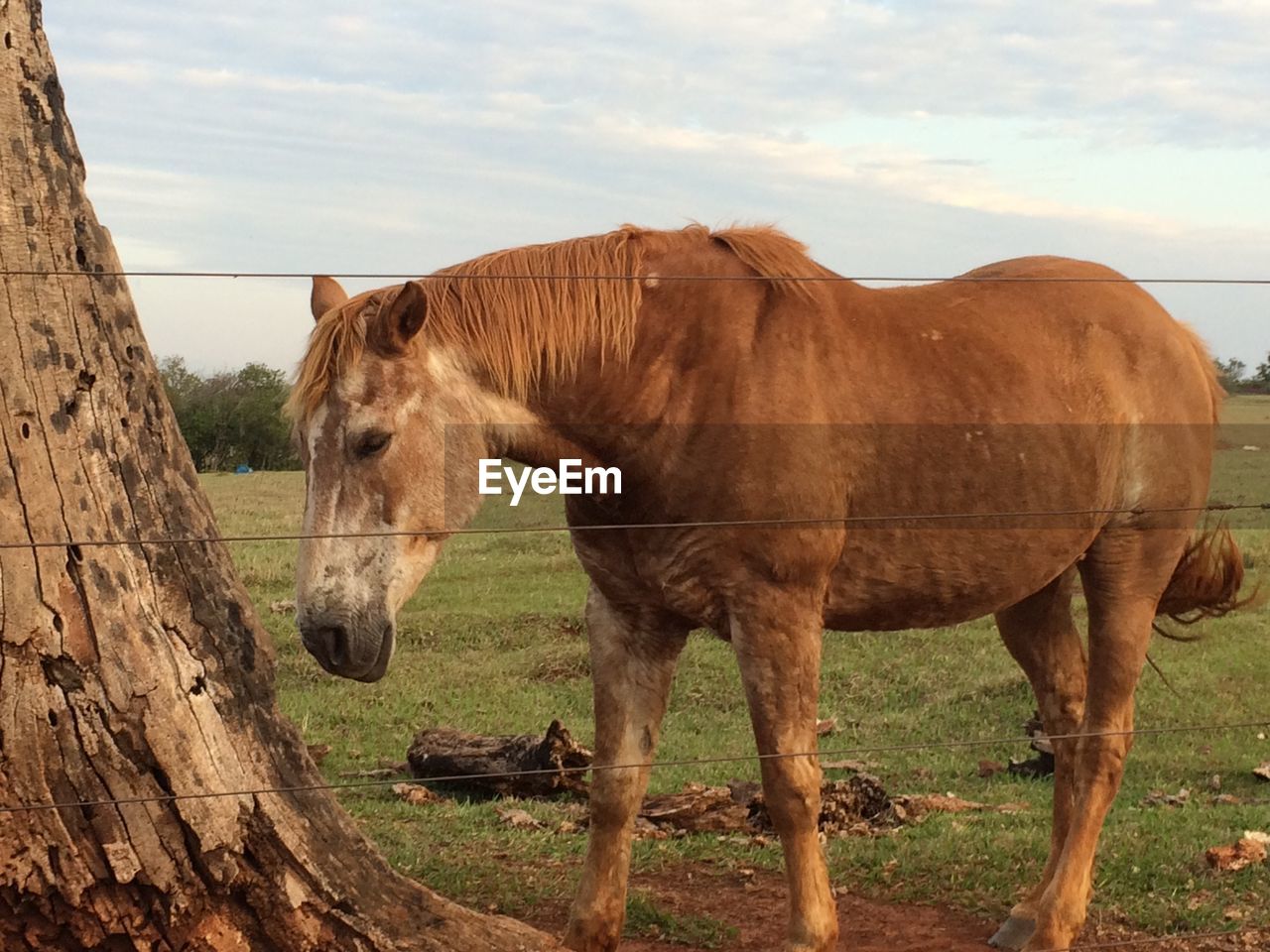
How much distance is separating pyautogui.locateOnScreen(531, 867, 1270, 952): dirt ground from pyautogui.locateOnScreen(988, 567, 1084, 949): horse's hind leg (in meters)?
0.54

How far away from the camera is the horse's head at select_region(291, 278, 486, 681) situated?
3820 mm

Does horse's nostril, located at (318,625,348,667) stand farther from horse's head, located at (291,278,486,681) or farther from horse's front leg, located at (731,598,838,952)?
horse's front leg, located at (731,598,838,952)

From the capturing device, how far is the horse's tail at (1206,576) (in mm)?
5820

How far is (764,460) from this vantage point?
14.0 feet

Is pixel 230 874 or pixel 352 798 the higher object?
pixel 230 874

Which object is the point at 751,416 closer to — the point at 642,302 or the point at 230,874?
the point at 642,302

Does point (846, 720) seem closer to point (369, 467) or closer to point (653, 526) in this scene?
point (653, 526)

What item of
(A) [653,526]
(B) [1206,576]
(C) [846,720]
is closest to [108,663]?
(A) [653,526]

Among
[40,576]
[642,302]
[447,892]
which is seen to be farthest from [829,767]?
[40,576]

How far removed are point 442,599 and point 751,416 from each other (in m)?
8.92

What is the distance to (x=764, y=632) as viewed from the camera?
4.25m

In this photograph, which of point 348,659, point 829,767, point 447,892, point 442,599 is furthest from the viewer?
point 442,599

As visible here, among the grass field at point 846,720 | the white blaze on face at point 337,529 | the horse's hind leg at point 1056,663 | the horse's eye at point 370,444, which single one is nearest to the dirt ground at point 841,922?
the grass field at point 846,720

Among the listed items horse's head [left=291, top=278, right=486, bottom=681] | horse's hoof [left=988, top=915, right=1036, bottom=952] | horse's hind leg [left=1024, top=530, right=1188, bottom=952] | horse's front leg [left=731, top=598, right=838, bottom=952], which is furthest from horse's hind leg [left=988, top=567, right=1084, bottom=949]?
horse's head [left=291, top=278, right=486, bottom=681]
